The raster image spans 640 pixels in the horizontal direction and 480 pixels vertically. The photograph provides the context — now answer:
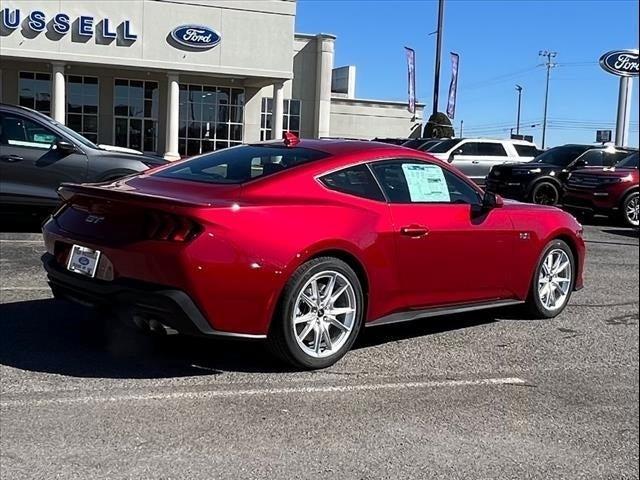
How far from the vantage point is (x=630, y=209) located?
15.2 metres

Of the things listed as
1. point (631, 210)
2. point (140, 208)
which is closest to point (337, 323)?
point (140, 208)

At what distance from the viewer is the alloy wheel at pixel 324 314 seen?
4797 mm

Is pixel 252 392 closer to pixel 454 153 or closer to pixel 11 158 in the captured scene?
pixel 11 158

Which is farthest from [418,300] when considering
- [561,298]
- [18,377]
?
[18,377]

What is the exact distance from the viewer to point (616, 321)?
21.9 feet

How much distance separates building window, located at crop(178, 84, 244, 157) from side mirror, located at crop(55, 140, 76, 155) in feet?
76.1

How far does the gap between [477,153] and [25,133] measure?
15.3 meters

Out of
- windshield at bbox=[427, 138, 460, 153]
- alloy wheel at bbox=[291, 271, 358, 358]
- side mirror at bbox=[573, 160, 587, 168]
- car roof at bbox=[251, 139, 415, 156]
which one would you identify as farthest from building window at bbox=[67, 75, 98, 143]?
alloy wheel at bbox=[291, 271, 358, 358]

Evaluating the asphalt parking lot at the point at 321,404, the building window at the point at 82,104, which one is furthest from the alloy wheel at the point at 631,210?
the building window at the point at 82,104

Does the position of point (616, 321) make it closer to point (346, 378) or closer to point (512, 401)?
point (512, 401)

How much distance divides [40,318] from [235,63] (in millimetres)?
26807

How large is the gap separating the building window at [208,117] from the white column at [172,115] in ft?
4.54

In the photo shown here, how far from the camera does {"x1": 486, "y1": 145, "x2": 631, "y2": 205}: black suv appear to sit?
1705cm

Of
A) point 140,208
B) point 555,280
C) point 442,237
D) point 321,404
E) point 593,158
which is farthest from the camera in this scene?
point 593,158
